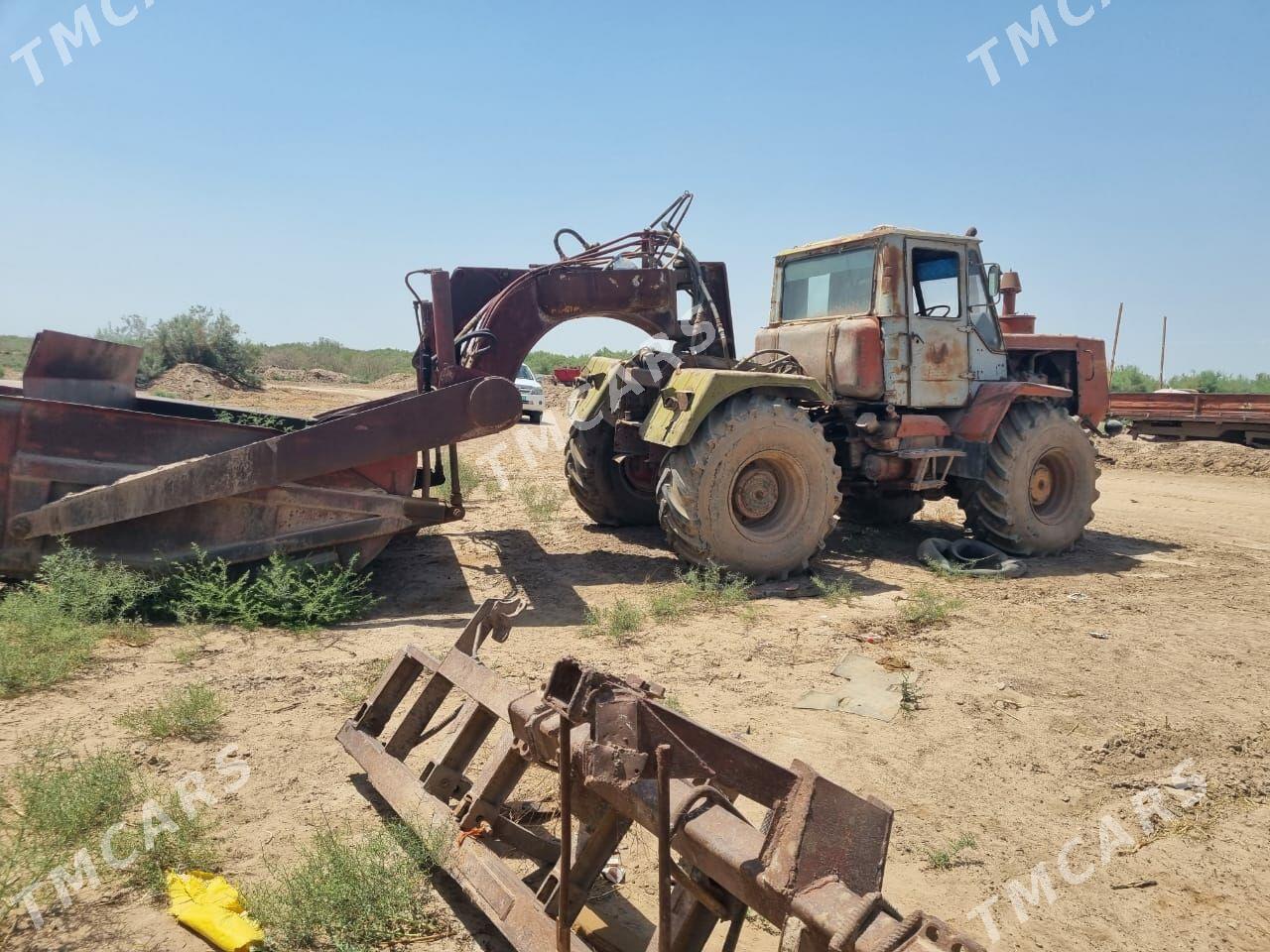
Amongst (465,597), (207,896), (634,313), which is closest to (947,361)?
(634,313)

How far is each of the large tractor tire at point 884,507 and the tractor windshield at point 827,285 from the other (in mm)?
1888

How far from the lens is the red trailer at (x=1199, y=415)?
13.2 meters

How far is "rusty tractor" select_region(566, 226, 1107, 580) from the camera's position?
6074 mm

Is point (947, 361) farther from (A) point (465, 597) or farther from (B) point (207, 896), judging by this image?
(B) point (207, 896)

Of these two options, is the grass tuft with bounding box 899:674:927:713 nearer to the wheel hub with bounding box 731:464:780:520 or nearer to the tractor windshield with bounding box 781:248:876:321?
the wheel hub with bounding box 731:464:780:520

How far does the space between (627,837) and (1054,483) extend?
635 cm

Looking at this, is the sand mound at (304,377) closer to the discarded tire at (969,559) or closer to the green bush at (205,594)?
the green bush at (205,594)

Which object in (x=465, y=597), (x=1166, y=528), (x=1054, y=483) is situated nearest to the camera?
(x=465, y=597)

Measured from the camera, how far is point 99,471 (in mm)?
4879

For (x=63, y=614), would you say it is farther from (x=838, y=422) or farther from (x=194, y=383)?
(x=194, y=383)

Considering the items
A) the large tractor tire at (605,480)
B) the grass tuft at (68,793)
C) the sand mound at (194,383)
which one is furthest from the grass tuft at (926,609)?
the sand mound at (194,383)

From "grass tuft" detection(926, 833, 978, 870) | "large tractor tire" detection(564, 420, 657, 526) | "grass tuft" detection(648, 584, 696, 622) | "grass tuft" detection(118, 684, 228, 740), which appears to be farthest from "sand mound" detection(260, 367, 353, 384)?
"grass tuft" detection(926, 833, 978, 870)

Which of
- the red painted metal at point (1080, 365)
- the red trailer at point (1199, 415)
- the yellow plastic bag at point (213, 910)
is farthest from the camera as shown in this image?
the red trailer at point (1199, 415)

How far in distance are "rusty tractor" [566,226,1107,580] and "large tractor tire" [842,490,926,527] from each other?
0.25m
